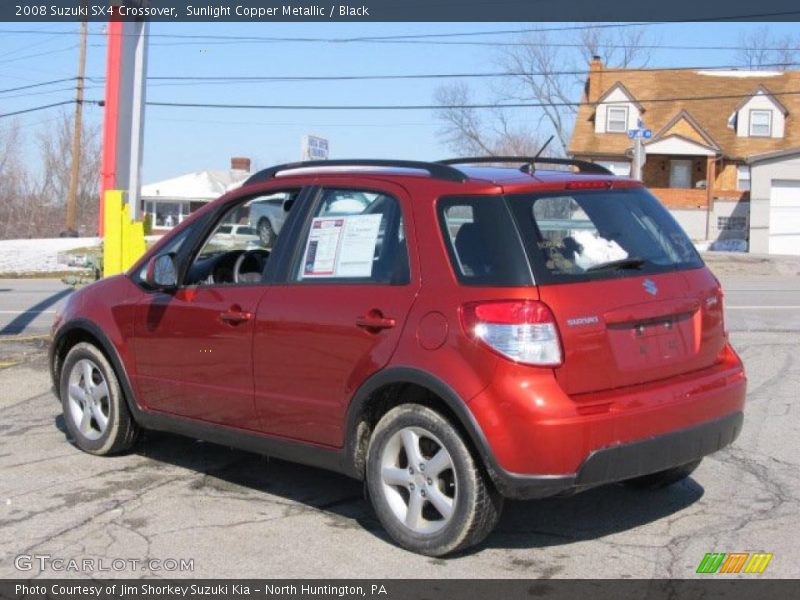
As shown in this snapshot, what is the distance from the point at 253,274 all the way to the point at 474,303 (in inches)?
67.1

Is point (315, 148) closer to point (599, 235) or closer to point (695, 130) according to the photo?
point (599, 235)

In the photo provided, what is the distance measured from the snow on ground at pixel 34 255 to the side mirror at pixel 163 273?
23.3 m

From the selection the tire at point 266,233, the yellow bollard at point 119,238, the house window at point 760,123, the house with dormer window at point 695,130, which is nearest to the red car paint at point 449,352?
the tire at point 266,233

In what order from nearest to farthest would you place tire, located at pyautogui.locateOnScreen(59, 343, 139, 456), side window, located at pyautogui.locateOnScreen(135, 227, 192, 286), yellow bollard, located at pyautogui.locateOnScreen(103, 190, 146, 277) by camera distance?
side window, located at pyautogui.locateOnScreen(135, 227, 192, 286) → tire, located at pyautogui.locateOnScreen(59, 343, 139, 456) → yellow bollard, located at pyautogui.locateOnScreen(103, 190, 146, 277)

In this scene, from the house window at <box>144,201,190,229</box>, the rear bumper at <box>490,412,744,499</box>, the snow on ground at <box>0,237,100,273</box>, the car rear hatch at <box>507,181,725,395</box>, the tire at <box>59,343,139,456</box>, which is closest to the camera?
the rear bumper at <box>490,412,744,499</box>

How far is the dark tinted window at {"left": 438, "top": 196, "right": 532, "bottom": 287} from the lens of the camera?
15.1ft

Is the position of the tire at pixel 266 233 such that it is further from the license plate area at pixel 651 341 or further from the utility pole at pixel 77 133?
the utility pole at pixel 77 133

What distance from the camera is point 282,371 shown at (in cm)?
534

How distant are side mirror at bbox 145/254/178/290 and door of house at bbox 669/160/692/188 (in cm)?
4524

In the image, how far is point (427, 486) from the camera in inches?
189

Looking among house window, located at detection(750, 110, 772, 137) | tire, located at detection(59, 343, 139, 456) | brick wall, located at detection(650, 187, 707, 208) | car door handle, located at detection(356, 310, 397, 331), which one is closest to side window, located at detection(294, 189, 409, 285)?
car door handle, located at detection(356, 310, 397, 331)

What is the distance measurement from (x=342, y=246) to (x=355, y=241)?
0.08m

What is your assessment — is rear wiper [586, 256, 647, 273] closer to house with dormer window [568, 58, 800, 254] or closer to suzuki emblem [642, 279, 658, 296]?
suzuki emblem [642, 279, 658, 296]

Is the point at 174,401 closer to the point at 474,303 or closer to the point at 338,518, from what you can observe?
the point at 338,518
